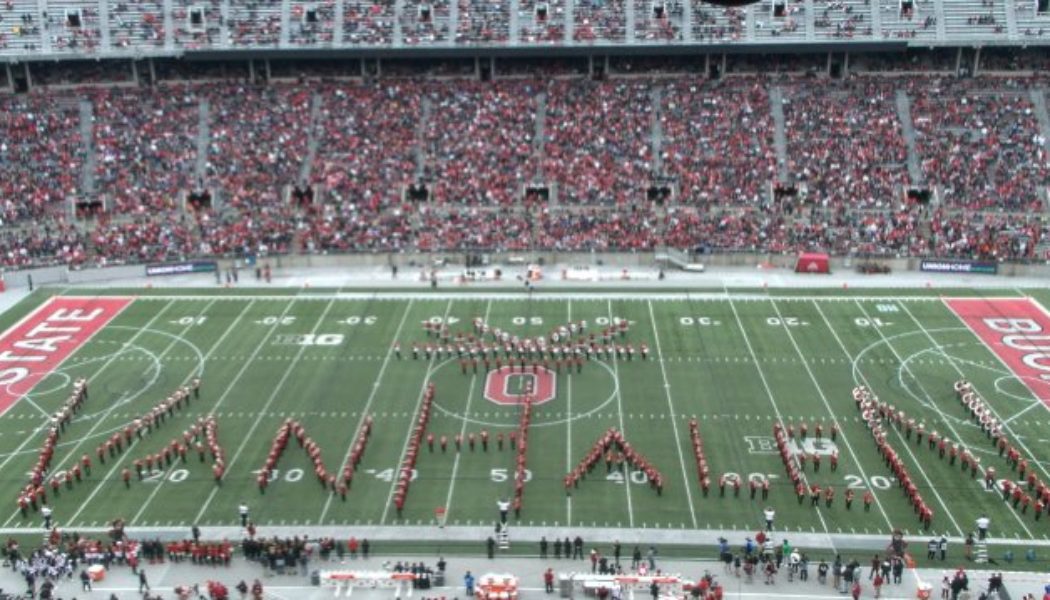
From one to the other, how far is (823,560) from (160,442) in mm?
17944

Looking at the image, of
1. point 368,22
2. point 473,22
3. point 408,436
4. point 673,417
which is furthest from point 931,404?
point 368,22

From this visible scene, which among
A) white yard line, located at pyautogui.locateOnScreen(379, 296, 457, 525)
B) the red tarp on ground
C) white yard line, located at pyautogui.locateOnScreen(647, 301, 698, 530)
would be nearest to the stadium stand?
the red tarp on ground

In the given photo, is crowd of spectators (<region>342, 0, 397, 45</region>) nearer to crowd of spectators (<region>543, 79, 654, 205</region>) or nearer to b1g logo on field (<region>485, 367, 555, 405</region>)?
crowd of spectators (<region>543, 79, 654, 205</region>)

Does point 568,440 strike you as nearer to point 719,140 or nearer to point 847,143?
point 719,140

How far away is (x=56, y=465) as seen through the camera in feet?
96.7

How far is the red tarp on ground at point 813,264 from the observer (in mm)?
46406

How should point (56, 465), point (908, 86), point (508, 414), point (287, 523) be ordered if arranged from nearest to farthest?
point (287, 523)
point (56, 465)
point (508, 414)
point (908, 86)

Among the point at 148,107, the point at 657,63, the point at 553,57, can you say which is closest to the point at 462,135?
the point at 553,57

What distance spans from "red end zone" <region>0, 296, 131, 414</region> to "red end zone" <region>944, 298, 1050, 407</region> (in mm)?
31131

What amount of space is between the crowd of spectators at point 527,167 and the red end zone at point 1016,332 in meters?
5.85

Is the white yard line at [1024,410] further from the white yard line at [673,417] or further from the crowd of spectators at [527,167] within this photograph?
the crowd of spectators at [527,167]

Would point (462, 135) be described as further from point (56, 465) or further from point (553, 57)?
point (56, 465)

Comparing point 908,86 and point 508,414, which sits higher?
point 908,86

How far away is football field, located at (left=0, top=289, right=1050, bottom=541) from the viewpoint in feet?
88.9
